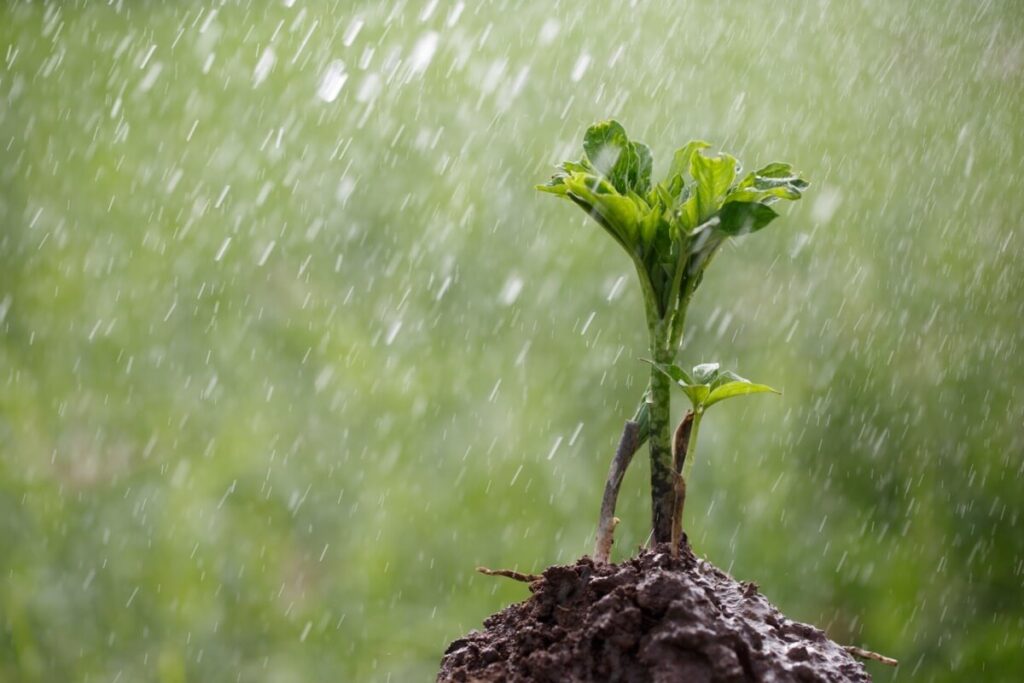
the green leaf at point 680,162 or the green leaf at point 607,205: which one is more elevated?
the green leaf at point 680,162

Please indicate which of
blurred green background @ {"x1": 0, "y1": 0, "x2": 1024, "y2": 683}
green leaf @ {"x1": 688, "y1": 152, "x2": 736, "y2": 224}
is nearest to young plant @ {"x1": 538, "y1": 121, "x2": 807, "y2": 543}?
green leaf @ {"x1": 688, "y1": 152, "x2": 736, "y2": 224}

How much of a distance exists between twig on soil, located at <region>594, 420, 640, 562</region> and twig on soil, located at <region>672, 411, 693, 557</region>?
0.09ft

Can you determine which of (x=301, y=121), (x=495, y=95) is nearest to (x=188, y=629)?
(x=301, y=121)

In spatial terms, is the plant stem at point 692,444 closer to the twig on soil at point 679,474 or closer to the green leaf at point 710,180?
the twig on soil at point 679,474

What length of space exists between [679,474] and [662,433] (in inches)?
1.4

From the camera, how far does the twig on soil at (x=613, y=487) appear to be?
639mm

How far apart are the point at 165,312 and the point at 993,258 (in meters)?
1.43

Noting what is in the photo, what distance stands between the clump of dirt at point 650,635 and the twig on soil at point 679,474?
0.05 ft

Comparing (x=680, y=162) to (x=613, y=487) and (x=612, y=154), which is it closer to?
(x=612, y=154)

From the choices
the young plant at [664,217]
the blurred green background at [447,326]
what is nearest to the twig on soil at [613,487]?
the young plant at [664,217]

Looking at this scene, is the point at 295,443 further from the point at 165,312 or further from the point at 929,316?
the point at 929,316

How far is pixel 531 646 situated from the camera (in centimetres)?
59

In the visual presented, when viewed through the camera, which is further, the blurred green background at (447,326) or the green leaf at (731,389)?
the blurred green background at (447,326)

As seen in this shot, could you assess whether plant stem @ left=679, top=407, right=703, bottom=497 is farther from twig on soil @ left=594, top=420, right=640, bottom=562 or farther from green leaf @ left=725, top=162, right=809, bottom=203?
green leaf @ left=725, top=162, right=809, bottom=203
